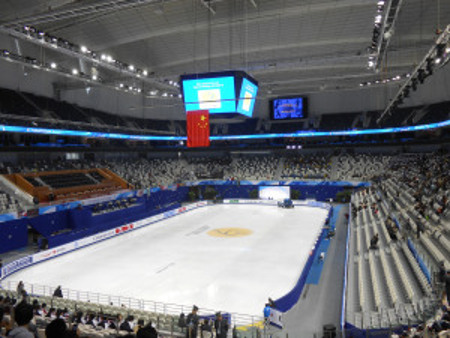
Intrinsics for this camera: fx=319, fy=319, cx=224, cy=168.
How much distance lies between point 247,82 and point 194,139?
386 cm

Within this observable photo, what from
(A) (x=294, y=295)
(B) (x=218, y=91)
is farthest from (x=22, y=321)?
(B) (x=218, y=91)

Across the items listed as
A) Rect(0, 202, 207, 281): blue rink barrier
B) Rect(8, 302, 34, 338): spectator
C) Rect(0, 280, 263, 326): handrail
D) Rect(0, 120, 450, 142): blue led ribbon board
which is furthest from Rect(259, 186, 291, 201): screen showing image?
Rect(8, 302, 34, 338): spectator

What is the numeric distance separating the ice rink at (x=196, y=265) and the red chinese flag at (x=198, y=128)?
6684 millimetres

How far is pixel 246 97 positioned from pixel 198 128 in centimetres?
283

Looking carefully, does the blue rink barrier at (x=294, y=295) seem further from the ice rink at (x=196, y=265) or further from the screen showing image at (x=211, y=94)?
the screen showing image at (x=211, y=94)

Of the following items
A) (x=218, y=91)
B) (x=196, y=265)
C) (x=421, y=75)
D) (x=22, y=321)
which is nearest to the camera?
(x=22, y=321)

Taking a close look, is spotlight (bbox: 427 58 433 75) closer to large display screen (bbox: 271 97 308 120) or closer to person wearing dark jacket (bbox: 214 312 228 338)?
person wearing dark jacket (bbox: 214 312 228 338)

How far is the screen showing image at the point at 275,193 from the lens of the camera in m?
42.8

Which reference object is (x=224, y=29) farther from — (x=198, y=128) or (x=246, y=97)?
(x=198, y=128)

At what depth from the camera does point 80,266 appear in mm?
18094

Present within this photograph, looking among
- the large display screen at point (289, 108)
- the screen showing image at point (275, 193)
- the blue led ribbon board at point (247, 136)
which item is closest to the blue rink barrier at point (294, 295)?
the blue led ribbon board at point (247, 136)

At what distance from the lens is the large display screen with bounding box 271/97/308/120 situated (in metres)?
43.2

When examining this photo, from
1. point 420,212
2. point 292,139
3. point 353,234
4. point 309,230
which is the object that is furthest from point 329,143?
point 420,212

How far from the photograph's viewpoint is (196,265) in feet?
58.0
